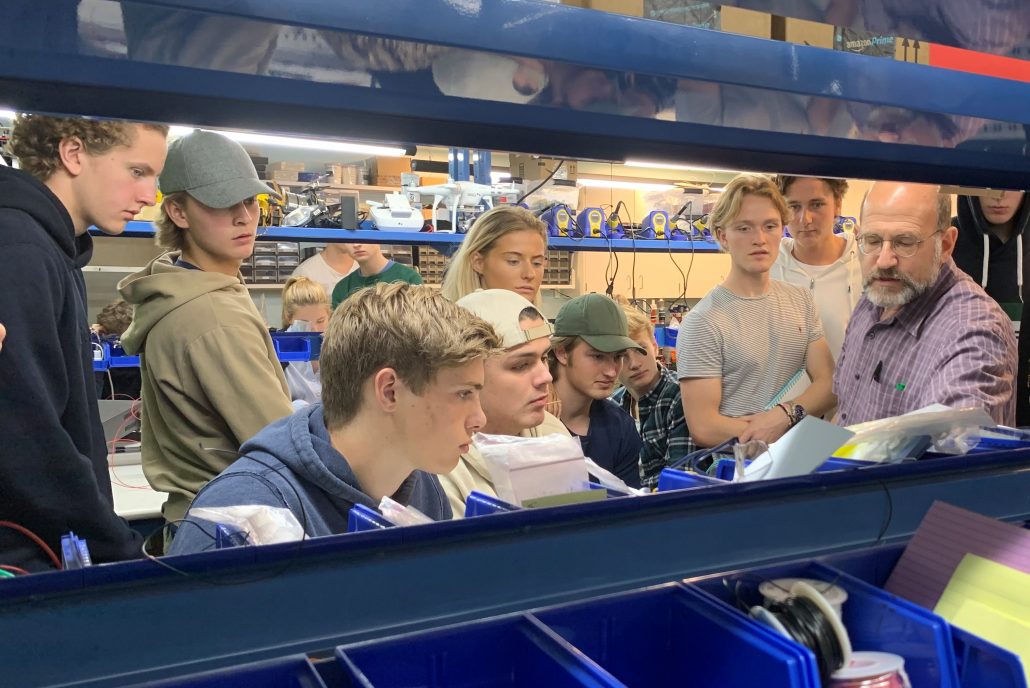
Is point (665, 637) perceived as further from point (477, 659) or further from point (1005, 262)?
point (1005, 262)

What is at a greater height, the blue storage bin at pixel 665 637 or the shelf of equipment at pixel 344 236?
the shelf of equipment at pixel 344 236

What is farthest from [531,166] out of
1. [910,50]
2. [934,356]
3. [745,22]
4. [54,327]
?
[934,356]

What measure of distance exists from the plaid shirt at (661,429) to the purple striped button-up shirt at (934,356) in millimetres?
674

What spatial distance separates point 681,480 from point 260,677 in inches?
26.9

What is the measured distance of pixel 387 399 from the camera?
1500 mm

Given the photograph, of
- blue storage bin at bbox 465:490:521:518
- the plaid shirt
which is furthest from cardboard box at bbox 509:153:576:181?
the plaid shirt

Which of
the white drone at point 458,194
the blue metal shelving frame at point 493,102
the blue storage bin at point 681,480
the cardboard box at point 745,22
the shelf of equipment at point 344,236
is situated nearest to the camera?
the blue metal shelving frame at point 493,102

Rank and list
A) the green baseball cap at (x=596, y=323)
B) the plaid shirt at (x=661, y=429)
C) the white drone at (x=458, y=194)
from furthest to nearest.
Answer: the white drone at (x=458, y=194), the plaid shirt at (x=661, y=429), the green baseball cap at (x=596, y=323)

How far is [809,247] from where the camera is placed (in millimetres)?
2855

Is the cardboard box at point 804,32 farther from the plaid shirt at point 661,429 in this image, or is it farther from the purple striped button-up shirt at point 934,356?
the plaid shirt at point 661,429

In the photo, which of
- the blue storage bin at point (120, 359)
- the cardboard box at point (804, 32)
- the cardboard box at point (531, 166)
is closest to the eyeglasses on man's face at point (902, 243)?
the cardboard box at point (804, 32)

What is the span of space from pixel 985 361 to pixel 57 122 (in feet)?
6.25

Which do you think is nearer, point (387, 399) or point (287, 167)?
point (387, 399)

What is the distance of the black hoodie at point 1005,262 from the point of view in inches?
94.0
